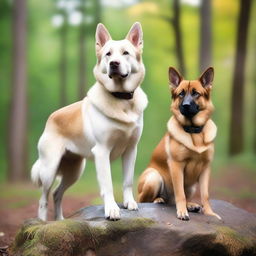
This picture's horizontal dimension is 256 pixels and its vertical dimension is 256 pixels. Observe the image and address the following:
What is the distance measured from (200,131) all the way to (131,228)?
3.54ft

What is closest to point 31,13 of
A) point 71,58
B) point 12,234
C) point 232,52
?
point 71,58

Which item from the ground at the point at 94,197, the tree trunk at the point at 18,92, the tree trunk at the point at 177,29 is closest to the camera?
the ground at the point at 94,197

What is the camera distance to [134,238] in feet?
13.4

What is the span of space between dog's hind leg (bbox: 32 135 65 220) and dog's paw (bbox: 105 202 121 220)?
75 cm

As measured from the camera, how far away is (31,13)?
1103 centimetres

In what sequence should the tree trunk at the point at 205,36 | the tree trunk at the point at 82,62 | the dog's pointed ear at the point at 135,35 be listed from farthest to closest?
1. the tree trunk at the point at 82,62
2. the tree trunk at the point at 205,36
3. the dog's pointed ear at the point at 135,35

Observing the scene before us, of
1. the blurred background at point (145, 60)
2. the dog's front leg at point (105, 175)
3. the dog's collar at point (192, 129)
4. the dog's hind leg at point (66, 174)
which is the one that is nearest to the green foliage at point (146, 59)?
the blurred background at point (145, 60)

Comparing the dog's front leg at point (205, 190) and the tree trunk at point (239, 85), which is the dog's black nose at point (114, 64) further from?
the tree trunk at point (239, 85)

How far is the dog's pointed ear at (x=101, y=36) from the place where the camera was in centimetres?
434

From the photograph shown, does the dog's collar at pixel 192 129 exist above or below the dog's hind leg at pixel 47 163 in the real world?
above

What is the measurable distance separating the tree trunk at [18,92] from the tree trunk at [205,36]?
346 centimetres

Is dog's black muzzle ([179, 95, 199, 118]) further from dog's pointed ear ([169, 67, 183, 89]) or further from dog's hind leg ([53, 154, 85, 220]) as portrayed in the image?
dog's hind leg ([53, 154, 85, 220])

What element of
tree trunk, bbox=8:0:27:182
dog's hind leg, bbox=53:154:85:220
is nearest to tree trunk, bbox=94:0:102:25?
tree trunk, bbox=8:0:27:182

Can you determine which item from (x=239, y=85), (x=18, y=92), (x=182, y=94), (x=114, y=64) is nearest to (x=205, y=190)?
(x=182, y=94)
